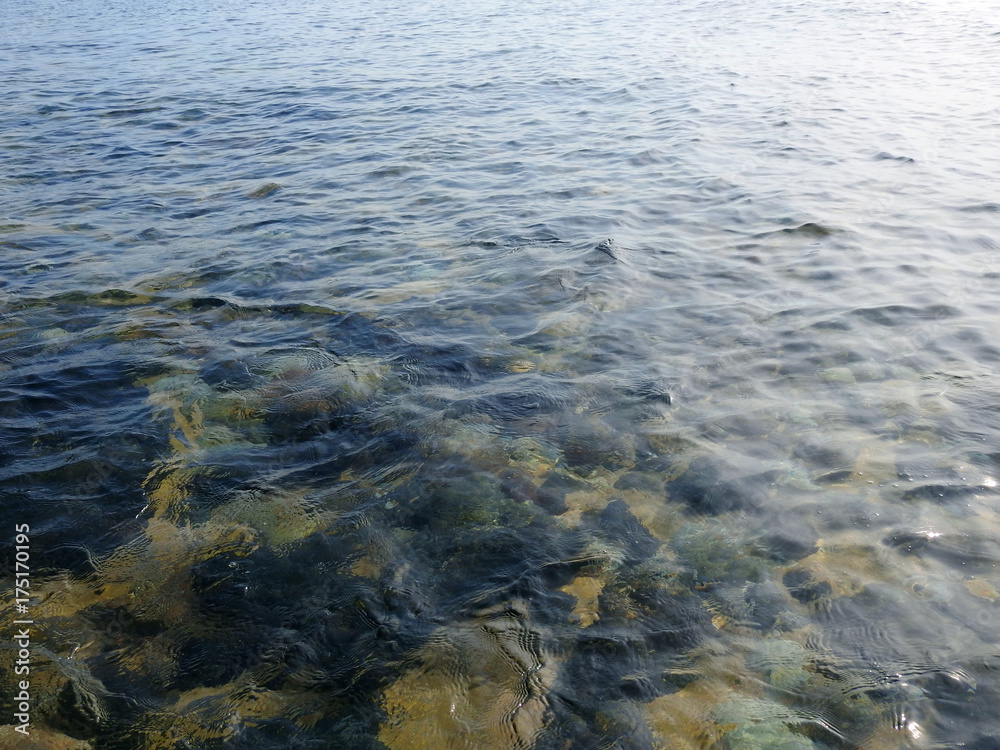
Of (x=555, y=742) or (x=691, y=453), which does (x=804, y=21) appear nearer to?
(x=691, y=453)

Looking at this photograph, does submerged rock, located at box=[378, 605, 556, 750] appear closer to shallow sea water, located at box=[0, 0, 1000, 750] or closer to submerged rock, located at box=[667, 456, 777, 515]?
shallow sea water, located at box=[0, 0, 1000, 750]

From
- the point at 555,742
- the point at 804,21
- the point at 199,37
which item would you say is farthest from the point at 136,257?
the point at 804,21

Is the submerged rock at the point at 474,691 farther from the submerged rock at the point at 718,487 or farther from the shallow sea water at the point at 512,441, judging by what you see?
the submerged rock at the point at 718,487

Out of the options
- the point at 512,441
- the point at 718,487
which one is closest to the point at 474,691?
the point at 512,441

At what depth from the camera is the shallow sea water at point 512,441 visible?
3.81 metres

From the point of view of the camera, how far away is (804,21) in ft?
83.7

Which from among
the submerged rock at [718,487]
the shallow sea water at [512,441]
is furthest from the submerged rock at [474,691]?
the submerged rock at [718,487]

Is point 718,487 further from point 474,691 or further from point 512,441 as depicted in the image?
point 474,691

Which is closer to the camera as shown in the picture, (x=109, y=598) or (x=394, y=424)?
(x=109, y=598)

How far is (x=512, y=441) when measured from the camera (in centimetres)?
573

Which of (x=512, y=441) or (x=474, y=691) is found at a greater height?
(x=474, y=691)

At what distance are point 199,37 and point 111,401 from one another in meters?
25.5

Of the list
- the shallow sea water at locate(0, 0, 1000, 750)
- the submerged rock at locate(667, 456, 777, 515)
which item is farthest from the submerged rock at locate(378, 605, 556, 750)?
the submerged rock at locate(667, 456, 777, 515)

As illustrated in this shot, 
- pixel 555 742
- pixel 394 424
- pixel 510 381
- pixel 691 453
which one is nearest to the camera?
pixel 555 742
